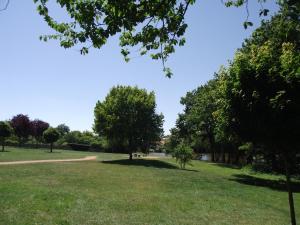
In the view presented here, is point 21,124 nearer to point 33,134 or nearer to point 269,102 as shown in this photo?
point 33,134

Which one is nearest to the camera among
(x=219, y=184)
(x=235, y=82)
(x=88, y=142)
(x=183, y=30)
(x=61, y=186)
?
(x=183, y=30)

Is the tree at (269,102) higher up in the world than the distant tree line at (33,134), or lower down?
lower down

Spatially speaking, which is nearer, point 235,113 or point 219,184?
point 235,113

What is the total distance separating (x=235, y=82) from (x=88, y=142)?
284ft

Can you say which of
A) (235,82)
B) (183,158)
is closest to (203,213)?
(235,82)

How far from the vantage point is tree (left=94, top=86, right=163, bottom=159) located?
4294cm

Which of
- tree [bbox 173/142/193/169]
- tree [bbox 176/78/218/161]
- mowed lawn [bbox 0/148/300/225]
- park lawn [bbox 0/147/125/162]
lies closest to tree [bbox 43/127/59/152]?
park lawn [bbox 0/147/125/162]

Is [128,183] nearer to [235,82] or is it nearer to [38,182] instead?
[38,182]

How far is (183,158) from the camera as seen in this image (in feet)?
124

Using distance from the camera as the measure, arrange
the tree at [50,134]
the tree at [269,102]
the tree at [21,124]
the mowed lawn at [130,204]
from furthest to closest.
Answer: the tree at [21,124], the tree at [50,134], the mowed lawn at [130,204], the tree at [269,102]

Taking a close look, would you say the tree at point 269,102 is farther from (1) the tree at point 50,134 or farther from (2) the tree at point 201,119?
(1) the tree at point 50,134

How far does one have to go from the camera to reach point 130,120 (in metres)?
43.1

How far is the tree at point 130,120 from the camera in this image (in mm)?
42938

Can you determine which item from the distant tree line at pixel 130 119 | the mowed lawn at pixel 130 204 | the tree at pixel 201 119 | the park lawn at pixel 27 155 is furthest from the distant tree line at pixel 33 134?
the mowed lawn at pixel 130 204
